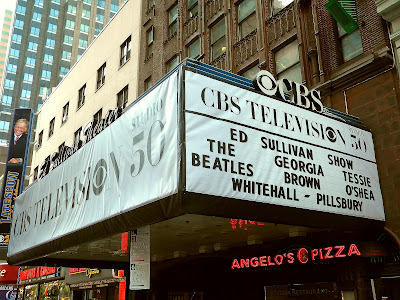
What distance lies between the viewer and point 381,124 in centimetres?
1159

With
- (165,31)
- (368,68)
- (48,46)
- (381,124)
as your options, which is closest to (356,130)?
(381,124)

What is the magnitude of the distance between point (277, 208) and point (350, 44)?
768 centimetres

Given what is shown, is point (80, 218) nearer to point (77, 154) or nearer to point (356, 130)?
point (77, 154)

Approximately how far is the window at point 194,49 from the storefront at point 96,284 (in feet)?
39.9

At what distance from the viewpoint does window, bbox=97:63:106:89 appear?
3018 cm

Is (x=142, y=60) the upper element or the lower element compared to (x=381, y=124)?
upper

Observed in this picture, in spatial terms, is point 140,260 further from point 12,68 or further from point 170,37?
point 12,68

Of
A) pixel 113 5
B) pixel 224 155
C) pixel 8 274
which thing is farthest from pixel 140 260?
pixel 113 5

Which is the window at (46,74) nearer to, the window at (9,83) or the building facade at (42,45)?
the building facade at (42,45)

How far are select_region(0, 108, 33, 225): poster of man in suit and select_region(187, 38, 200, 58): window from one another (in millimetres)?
14340

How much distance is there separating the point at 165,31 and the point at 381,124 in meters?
16.5

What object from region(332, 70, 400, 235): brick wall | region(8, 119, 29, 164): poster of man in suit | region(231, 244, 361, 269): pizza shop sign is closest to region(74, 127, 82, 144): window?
region(8, 119, 29, 164): poster of man in suit

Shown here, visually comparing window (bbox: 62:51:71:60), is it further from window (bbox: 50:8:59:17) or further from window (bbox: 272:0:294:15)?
window (bbox: 272:0:294:15)

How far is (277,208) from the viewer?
8703 millimetres
